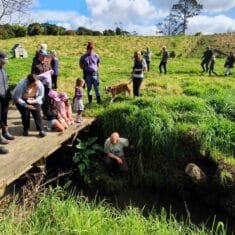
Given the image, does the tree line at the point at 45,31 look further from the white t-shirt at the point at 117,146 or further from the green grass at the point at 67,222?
the green grass at the point at 67,222

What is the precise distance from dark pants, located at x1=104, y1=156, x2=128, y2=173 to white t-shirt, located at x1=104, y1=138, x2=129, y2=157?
17 centimetres

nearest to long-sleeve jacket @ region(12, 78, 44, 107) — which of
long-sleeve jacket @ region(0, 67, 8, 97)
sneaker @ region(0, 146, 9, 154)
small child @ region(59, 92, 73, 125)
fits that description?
long-sleeve jacket @ region(0, 67, 8, 97)

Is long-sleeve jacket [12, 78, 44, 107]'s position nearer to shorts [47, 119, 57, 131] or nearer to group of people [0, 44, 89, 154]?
group of people [0, 44, 89, 154]

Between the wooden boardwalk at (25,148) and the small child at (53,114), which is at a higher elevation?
the small child at (53,114)

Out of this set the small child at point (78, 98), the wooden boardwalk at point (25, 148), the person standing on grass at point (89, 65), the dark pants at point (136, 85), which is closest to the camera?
the wooden boardwalk at point (25, 148)

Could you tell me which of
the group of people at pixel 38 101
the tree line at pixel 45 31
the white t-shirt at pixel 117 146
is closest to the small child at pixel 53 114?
the group of people at pixel 38 101

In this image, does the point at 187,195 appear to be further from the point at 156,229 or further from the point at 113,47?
the point at 113,47

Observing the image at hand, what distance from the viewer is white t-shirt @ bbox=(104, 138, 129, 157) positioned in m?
10.7

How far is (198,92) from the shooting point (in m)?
14.7

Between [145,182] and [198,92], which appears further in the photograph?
[198,92]

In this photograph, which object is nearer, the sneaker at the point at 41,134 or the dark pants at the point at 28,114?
the dark pants at the point at 28,114

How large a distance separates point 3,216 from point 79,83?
5383mm

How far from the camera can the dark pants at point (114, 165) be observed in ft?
35.2

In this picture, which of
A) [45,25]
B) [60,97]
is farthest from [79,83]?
[45,25]
